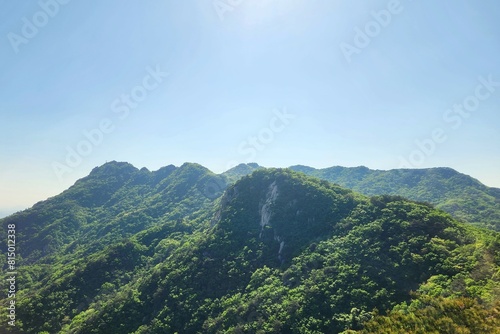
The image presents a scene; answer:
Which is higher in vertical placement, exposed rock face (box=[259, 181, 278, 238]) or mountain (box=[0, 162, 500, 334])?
exposed rock face (box=[259, 181, 278, 238])

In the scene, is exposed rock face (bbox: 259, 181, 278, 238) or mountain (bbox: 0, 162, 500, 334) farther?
exposed rock face (bbox: 259, 181, 278, 238)

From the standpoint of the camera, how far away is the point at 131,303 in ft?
278

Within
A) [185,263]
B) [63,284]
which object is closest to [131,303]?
[185,263]

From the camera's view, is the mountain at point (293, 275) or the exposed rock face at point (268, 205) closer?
the mountain at point (293, 275)

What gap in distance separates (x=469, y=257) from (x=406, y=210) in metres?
26.5

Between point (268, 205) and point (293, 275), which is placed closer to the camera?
point (293, 275)

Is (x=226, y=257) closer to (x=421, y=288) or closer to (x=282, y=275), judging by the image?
(x=282, y=275)

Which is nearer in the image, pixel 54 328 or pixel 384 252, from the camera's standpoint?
pixel 384 252

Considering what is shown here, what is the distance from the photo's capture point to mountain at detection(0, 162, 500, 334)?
4906 cm

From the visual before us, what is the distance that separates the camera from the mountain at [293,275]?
161ft

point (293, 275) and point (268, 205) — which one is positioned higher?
point (268, 205)

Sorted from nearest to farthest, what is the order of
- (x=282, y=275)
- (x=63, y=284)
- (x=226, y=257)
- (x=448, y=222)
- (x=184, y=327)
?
(x=448, y=222)
(x=184, y=327)
(x=282, y=275)
(x=226, y=257)
(x=63, y=284)

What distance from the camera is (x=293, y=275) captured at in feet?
251

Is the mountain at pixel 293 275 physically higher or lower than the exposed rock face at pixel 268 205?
lower
